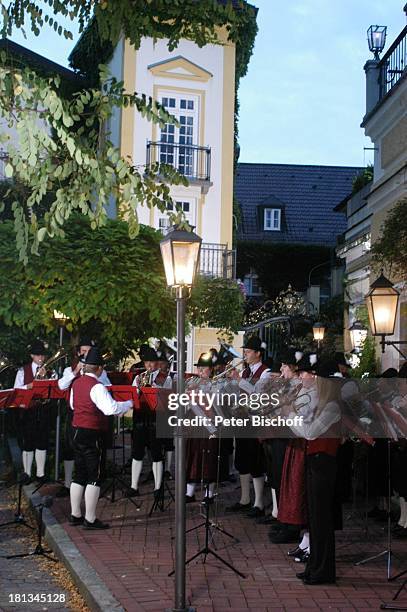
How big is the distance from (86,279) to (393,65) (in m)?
6.68

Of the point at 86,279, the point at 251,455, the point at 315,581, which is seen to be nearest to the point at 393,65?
the point at 86,279

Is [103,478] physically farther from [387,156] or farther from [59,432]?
[387,156]

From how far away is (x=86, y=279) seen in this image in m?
12.2

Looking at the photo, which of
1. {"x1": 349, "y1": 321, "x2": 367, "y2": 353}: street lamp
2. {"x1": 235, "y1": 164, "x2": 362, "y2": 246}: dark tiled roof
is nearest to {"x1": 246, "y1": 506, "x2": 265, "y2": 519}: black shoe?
{"x1": 349, "y1": 321, "x2": 367, "y2": 353}: street lamp

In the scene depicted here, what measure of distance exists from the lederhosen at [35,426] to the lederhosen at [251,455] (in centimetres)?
316

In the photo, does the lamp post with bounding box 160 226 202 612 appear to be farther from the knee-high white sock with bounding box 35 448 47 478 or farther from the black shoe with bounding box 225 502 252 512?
the knee-high white sock with bounding box 35 448 47 478

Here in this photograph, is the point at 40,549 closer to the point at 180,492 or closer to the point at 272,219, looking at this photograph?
the point at 180,492

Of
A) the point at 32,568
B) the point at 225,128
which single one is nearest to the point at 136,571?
the point at 32,568

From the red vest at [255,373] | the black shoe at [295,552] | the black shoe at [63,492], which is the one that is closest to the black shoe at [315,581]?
the black shoe at [295,552]

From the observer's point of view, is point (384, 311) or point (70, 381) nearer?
point (384, 311)

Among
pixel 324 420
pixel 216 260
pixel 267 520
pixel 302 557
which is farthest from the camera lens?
pixel 216 260

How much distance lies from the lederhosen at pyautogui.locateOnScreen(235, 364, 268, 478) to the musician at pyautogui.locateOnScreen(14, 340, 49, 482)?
3.16 m

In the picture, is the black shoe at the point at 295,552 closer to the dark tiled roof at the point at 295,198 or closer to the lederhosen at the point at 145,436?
the lederhosen at the point at 145,436

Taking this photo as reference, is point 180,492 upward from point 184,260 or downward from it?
downward
